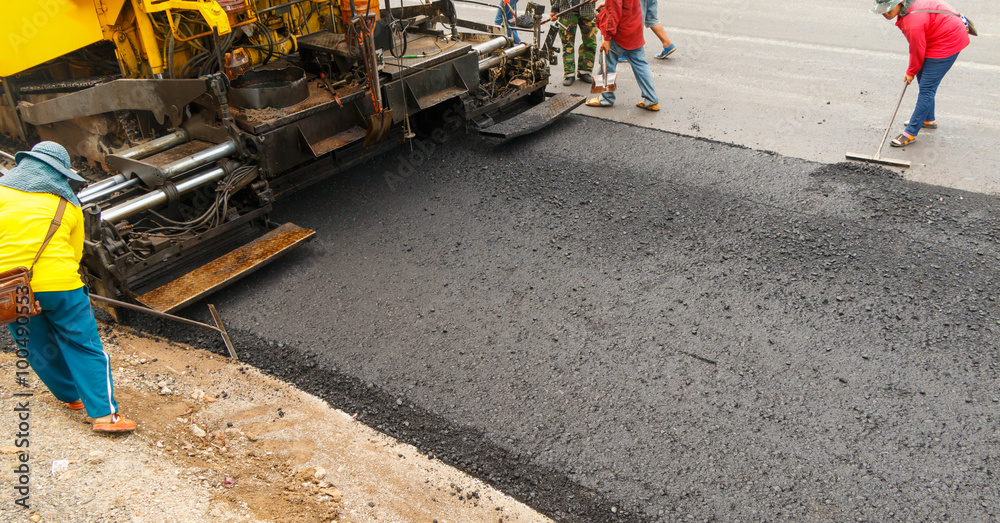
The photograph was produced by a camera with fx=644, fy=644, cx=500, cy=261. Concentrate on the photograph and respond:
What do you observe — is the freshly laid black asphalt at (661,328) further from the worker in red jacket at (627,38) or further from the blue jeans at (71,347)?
the worker in red jacket at (627,38)

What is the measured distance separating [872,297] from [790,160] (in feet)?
6.52

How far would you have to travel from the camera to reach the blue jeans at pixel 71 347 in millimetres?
3064

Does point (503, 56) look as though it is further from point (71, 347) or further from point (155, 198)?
point (71, 347)

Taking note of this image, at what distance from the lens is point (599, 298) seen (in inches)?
167

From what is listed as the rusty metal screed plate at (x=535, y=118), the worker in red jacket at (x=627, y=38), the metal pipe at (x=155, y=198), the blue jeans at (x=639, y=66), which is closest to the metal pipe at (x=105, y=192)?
the metal pipe at (x=155, y=198)

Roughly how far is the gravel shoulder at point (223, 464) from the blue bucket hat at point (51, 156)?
4.07ft

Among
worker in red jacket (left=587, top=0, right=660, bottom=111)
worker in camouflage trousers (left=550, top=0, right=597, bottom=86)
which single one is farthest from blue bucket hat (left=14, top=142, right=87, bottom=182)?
worker in camouflage trousers (left=550, top=0, right=597, bottom=86)

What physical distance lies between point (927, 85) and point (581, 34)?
12.1 feet

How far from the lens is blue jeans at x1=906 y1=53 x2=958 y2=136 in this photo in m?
5.57

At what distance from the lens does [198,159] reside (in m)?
4.45

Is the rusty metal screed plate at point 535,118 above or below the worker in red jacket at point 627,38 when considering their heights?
below

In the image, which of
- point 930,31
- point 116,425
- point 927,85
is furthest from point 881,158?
point 116,425

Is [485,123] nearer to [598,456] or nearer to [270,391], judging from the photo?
[270,391]

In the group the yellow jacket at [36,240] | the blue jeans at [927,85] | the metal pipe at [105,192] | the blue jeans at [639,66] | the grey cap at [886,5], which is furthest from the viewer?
the blue jeans at [639,66]
